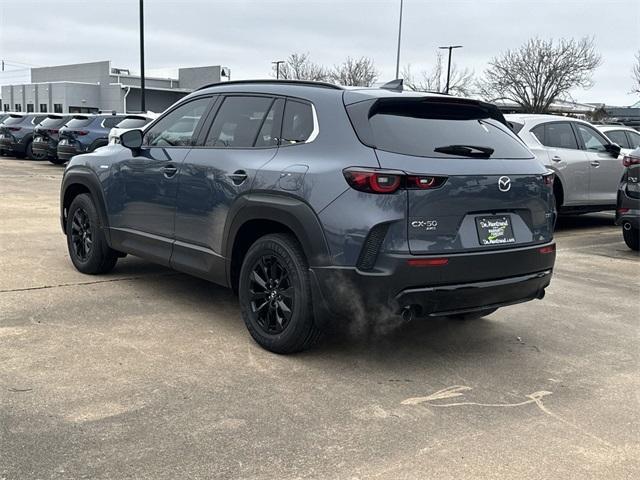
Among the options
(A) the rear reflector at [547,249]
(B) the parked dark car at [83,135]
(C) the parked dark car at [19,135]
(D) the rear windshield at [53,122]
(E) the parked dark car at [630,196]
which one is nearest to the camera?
(A) the rear reflector at [547,249]

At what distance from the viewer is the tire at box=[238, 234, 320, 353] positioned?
414cm

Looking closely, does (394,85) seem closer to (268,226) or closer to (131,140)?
(268,226)

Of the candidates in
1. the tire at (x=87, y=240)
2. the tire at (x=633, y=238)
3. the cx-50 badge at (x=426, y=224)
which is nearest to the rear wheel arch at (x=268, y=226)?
the cx-50 badge at (x=426, y=224)

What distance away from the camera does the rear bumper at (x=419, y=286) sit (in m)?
3.84

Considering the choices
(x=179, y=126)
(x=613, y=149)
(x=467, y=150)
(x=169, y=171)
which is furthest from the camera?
(x=613, y=149)

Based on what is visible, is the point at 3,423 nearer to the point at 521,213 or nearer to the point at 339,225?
the point at 339,225

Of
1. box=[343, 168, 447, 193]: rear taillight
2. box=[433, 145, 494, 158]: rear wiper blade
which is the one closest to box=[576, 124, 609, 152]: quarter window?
box=[433, 145, 494, 158]: rear wiper blade

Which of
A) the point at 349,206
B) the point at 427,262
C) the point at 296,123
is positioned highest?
the point at 296,123

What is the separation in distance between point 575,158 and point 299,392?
7838 mm

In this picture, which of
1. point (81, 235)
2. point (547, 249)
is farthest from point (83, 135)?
point (547, 249)

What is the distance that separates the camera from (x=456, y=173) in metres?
3.99

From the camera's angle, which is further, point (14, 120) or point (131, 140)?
point (14, 120)

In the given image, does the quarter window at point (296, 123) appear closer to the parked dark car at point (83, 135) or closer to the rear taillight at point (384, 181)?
the rear taillight at point (384, 181)

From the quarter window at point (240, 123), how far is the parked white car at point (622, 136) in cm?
939
